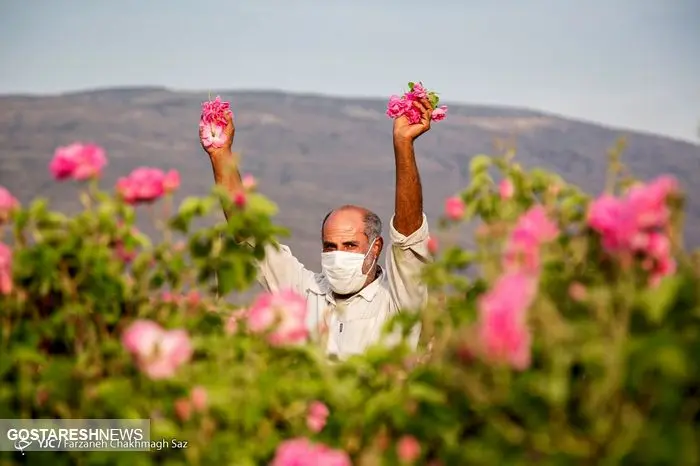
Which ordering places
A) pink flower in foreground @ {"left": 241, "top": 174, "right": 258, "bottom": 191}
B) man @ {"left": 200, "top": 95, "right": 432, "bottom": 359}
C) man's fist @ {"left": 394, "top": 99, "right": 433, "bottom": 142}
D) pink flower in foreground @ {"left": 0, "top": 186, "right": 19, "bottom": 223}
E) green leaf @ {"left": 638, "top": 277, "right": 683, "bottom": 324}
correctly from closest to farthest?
1. green leaf @ {"left": 638, "top": 277, "right": 683, "bottom": 324}
2. pink flower in foreground @ {"left": 0, "top": 186, "right": 19, "bottom": 223}
3. pink flower in foreground @ {"left": 241, "top": 174, "right": 258, "bottom": 191}
4. man's fist @ {"left": 394, "top": 99, "right": 433, "bottom": 142}
5. man @ {"left": 200, "top": 95, "right": 432, "bottom": 359}

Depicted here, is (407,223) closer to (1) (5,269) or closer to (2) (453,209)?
(2) (453,209)

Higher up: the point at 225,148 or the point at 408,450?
the point at 225,148

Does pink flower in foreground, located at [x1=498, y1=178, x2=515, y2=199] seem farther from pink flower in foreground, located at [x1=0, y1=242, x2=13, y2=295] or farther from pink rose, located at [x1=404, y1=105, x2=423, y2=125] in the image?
pink rose, located at [x1=404, y1=105, x2=423, y2=125]

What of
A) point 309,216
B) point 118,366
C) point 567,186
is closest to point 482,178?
point 567,186

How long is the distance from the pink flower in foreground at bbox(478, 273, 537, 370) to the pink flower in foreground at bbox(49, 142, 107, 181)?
0.95 m

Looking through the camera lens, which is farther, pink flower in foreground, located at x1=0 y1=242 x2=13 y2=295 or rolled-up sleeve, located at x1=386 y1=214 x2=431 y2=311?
rolled-up sleeve, located at x1=386 y1=214 x2=431 y2=311

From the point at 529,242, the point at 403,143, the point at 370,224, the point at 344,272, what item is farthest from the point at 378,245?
the point at 529,242

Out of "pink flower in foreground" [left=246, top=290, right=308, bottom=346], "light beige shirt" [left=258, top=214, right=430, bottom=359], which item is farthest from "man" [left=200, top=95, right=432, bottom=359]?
"pink flower in foreground" [left=246, top=290, right=308, bottom=346]

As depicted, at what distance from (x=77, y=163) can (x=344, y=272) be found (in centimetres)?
302

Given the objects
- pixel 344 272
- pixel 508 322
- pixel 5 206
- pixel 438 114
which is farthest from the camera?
pixel 344 272

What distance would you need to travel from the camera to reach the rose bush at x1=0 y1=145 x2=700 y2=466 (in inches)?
66.0

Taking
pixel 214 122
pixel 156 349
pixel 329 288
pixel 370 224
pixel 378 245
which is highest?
pixel 214 122

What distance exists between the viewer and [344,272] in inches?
203

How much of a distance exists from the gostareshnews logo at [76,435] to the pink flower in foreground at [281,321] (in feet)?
0.96
